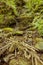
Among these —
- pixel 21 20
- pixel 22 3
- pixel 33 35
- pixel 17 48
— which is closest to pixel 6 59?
pixel 17 48

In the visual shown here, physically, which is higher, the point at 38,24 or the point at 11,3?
the point at 11,3

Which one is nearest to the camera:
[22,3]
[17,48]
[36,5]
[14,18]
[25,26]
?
[17,48]

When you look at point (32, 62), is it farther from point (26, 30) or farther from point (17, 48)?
point (26, 30)

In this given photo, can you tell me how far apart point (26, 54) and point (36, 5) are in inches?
60.0

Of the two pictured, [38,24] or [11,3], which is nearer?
[38,24]

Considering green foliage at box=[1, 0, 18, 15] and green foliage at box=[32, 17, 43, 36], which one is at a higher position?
green foliage at box=[1, 0, 18, 15]

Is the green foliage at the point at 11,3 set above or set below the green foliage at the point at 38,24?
above

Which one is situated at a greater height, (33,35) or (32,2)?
(32,2)

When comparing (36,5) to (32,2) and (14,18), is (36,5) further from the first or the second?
(14,18)

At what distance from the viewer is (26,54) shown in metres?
1.93

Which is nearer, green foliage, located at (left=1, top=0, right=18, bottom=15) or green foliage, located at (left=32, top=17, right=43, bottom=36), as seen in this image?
green foliage, located at (left=32, top=17, right=43, bottom=36)

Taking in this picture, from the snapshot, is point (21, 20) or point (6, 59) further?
point (21, 20)

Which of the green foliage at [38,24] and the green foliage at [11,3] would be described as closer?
the green foliage at [38,24]

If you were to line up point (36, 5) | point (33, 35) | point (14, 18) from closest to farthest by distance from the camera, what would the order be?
point (33, 35)
point (14, 18)
point (36, 5)
